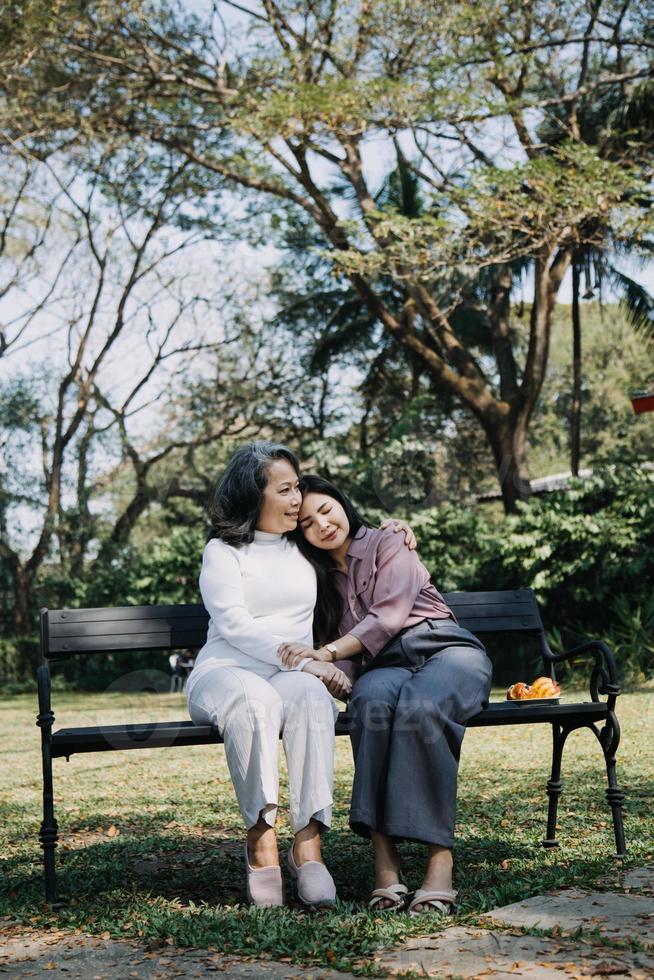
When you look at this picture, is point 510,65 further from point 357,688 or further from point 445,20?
point 357,688

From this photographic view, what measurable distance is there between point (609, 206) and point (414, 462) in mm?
5913

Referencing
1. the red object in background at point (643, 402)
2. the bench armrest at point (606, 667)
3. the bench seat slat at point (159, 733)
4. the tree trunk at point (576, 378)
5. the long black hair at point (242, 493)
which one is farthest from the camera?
the tree trunk at point (576, 378)

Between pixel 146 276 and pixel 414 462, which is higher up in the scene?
pixel 146 276

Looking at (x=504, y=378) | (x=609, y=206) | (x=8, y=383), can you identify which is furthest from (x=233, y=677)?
(x=8, y=383)

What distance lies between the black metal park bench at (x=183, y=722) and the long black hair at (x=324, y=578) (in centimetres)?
51

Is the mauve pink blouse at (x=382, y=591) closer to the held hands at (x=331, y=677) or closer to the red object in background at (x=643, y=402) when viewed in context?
the held hands at (x=331, y=677)

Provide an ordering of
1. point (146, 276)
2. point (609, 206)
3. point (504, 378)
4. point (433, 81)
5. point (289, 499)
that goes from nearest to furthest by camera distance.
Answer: point (289, 499), point (609, 206), point (433, 81), point (504, 378), point (146, 276)

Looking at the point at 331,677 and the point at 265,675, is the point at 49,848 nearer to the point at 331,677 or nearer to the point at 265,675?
the point at 265,675

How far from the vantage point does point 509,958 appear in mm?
2926

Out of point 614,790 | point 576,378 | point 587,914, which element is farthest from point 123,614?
point 576,378

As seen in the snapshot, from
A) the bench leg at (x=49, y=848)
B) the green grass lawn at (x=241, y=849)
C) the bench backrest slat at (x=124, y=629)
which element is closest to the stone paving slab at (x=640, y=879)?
the green grass lawn at (x=241, y=849)

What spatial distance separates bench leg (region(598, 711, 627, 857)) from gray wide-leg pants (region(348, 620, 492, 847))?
1.86 feet

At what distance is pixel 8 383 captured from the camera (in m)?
26.9

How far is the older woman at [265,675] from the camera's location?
3.61 m
